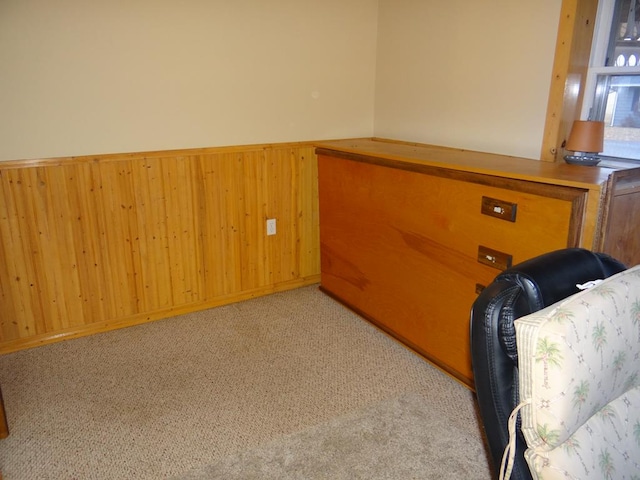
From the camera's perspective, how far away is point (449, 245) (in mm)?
2291

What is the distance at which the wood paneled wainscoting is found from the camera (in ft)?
8.49

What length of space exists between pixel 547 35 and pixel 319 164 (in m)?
1.45

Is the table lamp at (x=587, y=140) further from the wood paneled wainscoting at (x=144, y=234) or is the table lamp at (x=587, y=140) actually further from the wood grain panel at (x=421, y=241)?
the wood paneled wainscoting at (x=144, y=234)

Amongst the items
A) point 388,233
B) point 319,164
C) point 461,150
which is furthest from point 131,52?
point 461,150

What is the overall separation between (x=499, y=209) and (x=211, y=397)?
1509mm

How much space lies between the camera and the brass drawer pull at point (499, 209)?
1.97 metres

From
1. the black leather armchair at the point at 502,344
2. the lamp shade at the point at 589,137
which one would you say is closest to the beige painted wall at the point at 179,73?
the lamp shade at the point at 589,137

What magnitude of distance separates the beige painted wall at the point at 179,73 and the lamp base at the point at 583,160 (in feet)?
5.28

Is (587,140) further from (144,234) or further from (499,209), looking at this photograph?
(144,234)

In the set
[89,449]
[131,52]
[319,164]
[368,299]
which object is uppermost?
[131,52]

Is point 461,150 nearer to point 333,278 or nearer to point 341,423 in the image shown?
point 333,278

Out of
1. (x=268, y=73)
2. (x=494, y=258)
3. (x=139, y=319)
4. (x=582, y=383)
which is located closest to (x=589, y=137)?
(x=494, y=258)

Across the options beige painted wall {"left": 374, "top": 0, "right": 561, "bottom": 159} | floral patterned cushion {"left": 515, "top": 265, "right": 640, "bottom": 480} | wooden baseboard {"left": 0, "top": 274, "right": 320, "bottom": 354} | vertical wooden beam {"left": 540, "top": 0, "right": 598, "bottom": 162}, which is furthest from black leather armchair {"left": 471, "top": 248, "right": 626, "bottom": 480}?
wooden baseboard {"left": 0, "top": 274, "right": 320, "bottom": 354}

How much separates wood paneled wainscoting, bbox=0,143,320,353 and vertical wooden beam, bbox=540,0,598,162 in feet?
5.00
